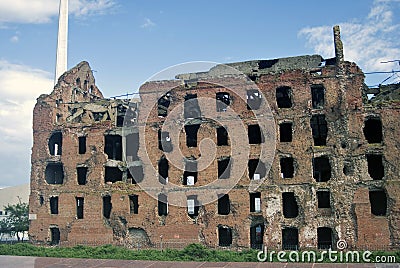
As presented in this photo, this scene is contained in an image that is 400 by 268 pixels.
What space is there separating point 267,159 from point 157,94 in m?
9.35

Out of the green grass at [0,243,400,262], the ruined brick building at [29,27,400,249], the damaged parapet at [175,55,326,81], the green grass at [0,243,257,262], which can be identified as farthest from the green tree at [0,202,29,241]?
the damaged parapet at [175,55,326,81]

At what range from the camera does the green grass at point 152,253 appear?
22.9 m

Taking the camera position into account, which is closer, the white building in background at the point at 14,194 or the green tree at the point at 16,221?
the green tree at the point at 16,221

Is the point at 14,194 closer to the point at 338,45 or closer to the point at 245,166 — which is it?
the point at 245,166

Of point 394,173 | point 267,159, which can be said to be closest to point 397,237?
point 394,173

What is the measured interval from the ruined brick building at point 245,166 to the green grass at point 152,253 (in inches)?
86.1

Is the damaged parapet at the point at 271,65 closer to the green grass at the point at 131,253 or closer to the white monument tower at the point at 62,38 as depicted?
the green grass at the point at 131,253

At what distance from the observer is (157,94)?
98.8 feet

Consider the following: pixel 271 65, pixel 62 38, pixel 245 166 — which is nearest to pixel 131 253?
pixel 245 166

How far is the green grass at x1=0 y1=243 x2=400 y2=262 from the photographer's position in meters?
22.9

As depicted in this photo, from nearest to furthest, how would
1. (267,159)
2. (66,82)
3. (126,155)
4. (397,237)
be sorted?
(397,237) → (267,159) → (126,155) → (66,82)

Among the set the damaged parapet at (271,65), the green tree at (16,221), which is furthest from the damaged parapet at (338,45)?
the green tree at (16,221)

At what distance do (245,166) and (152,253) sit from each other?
8.00 m

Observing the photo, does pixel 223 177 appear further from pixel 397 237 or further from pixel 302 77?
pixel 397 237
